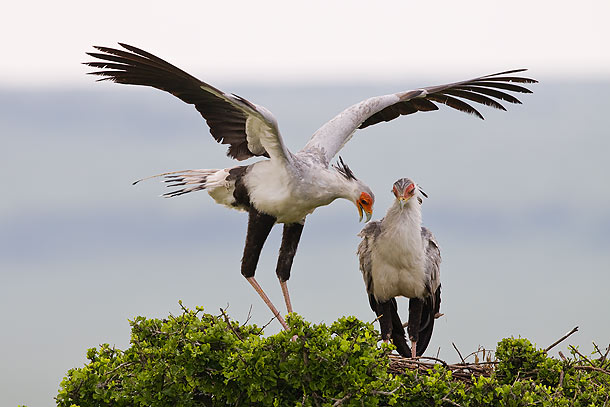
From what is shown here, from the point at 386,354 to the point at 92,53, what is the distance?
10.2 feet

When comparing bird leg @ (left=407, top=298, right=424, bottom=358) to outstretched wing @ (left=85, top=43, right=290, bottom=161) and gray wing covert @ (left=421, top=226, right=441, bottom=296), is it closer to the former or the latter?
gray wing covert @ (left=421, top=226, right=441, bottom=296)

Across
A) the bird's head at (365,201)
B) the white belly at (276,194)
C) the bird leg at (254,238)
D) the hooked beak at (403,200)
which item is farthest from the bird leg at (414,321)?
the white belly at (276,194)

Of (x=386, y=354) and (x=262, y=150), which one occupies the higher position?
(x=262, y=150)

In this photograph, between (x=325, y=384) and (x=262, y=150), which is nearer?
(x=325, y=384)

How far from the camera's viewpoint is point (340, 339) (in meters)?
5.02

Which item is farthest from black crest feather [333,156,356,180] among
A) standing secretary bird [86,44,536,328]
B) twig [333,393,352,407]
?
twig [333,393,352,407]

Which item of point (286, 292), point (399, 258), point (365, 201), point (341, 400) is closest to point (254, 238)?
point (286, 292)

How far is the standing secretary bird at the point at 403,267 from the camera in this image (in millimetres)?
7176

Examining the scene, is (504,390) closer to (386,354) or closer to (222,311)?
(386,354)

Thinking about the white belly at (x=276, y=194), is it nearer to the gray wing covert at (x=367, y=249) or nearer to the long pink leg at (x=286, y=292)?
the long pink leg at (x=286, y=292)

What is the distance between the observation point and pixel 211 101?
649cm

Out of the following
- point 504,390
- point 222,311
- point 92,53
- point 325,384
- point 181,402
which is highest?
point 92,53

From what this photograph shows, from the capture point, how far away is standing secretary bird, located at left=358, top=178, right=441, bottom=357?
7176 millimetres

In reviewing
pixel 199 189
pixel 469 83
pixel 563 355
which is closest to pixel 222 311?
pixel 199 189
